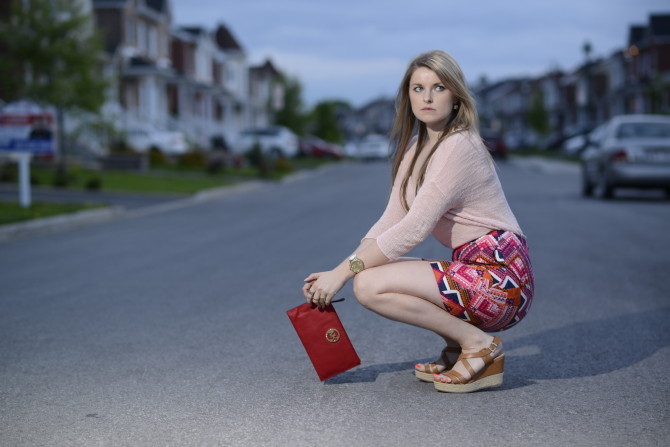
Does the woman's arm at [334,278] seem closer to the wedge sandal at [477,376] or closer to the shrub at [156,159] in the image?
the wedge sandal at [477,376]

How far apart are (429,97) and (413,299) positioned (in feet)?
Result: 3.06

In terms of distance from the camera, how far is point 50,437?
362 centimetres

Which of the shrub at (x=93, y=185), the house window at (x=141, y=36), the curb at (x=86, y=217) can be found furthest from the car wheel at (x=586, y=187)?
the house window at (x=141, y=36)

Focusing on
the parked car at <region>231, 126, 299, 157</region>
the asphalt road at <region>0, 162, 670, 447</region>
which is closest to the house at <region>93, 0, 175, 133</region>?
the parked car at <region>231, 126, 299, 157</region>

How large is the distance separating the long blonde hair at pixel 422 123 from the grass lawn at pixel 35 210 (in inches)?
387

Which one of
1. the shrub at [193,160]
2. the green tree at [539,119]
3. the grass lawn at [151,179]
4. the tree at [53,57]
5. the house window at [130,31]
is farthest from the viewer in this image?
Result: the green tree at [539,119]

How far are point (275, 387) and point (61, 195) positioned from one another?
1623 cm

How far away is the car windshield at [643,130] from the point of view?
17.7 m

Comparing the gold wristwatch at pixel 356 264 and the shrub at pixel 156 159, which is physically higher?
the gold wristwatch at pixel 356 264

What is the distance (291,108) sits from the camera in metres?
72.1

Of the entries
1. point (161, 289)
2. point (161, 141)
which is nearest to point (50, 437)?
point (161, 289)

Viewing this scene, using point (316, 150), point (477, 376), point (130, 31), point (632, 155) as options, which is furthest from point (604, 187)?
point (316, 150)

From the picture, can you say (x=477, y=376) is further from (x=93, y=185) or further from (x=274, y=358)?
(x=93, y=185)

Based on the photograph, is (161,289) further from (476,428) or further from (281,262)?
(476,428)
